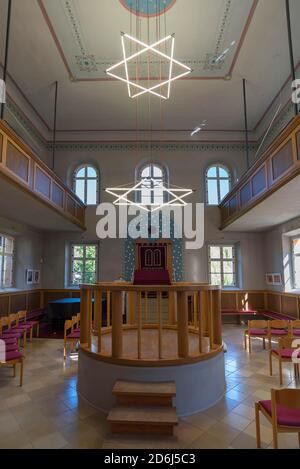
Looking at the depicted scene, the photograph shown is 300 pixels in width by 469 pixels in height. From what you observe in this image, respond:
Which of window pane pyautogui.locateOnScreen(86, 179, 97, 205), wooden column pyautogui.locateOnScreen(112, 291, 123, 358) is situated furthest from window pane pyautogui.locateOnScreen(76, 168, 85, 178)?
wooden column pyautogui.locateOnScreen(112, 291, 123, 358)

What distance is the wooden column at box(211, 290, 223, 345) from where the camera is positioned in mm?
3887

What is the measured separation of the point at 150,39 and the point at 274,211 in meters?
5.00

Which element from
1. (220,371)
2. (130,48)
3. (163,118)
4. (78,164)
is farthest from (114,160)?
(220,371)

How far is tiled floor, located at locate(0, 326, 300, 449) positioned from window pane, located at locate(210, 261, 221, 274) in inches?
211

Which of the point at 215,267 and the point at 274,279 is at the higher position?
the point at 215,267

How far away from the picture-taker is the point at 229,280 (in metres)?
10.0

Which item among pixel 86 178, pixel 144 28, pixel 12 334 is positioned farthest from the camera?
pixel 86 178

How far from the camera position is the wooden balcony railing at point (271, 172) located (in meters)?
4.54

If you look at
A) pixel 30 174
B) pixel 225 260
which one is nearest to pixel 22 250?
pixel 30 174

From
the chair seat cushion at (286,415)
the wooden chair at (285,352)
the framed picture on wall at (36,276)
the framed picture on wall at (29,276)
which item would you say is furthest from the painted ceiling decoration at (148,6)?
the framed picture on wall at (36,276)

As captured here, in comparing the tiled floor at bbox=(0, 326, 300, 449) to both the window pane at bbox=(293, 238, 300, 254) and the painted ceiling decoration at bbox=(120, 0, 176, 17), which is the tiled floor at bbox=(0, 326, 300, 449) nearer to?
the window pane at bbox=(293, 238, 300, 254)

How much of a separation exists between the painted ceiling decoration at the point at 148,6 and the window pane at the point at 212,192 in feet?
18.8

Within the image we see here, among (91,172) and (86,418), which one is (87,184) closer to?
(91,172)

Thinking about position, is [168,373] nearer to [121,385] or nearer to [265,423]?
[121,385]
